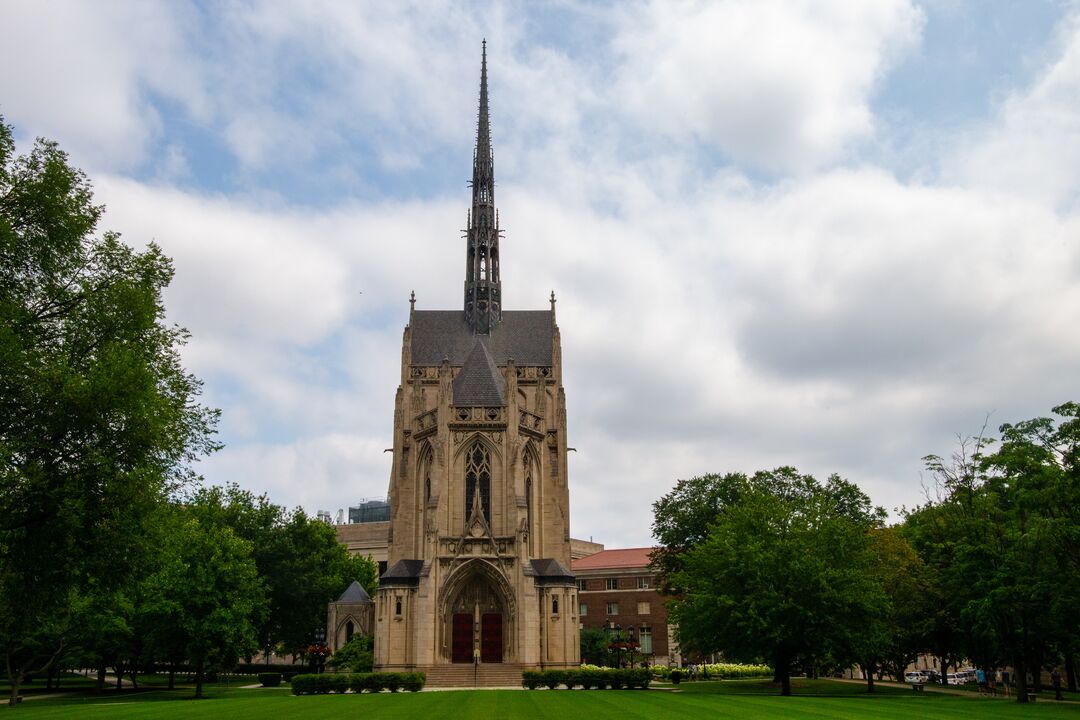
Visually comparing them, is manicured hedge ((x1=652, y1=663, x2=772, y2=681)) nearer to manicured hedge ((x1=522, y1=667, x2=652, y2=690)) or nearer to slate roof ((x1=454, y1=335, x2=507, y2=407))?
manicured hedge ((x1=522, y1=667, x2=652, y2=690))

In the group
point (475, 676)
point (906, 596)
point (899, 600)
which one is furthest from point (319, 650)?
point (906, 596)

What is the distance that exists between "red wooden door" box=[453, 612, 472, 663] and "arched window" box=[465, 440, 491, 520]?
20.3 feet

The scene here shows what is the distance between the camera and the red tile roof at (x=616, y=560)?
92.8 m

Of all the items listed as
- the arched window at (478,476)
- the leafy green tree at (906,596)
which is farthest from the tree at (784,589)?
the arched window at (478,476)

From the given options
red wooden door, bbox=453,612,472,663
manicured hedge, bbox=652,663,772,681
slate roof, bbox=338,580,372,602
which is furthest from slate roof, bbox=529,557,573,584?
manicured hedge, bbox=652,663,772,681

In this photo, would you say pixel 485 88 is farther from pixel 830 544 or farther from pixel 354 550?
pixel 354 550

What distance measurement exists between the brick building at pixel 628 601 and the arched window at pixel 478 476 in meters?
33.7

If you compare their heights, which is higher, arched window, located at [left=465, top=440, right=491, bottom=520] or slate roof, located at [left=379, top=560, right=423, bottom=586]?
arched window, located at [left=465, top=440, right=491, bottom=520]

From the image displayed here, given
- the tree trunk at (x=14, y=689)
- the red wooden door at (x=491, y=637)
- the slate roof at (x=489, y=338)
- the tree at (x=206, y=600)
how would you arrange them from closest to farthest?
the tree trunk at (x=14, y=689) → the tree at (x=206, y=600) → the red wooden door at (x=491, y=637) → the slate roof at (x=489, y=338)

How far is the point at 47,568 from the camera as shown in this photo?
2470 cm

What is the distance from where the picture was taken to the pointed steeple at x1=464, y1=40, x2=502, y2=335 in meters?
72.2

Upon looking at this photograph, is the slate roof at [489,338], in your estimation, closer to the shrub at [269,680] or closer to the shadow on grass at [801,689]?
the shrub at [269,680]

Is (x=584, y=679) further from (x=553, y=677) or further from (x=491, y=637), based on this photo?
(x=491, y=637)

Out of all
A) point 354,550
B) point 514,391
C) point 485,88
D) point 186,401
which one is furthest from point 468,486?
point 354,550
